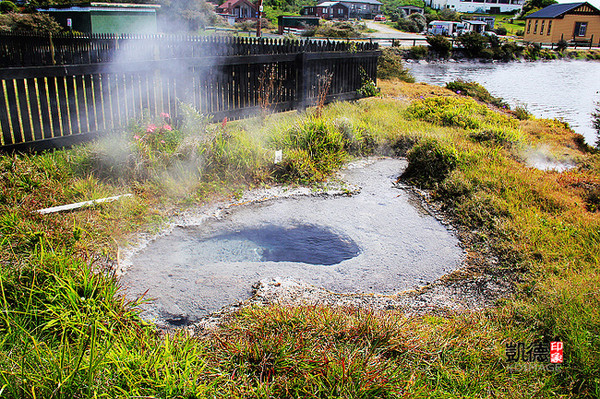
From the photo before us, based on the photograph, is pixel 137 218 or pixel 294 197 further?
pixel 294 197

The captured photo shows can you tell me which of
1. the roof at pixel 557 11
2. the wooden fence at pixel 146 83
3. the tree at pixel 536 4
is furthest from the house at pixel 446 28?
the wooden fence at pixel 146 83

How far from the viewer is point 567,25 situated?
197 ft

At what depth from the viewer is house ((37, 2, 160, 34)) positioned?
74.2 feet

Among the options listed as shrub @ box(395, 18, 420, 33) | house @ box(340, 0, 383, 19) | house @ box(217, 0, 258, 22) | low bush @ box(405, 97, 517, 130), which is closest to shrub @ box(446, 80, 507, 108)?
low bush @ box(405, 97, 517, 130)

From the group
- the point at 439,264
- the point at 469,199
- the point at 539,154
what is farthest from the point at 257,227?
the point at 539,154

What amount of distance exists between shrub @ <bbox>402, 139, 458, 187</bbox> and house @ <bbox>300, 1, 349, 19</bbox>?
7739 cm

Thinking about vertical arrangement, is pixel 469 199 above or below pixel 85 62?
below

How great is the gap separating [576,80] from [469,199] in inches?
1020

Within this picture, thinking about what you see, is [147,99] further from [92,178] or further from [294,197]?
[294,197]

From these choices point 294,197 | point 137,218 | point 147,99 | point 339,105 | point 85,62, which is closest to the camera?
point 137,218

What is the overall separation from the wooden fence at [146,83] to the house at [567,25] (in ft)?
197

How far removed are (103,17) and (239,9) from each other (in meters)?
55.3

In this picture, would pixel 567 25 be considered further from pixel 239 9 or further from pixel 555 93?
pixel 555 93

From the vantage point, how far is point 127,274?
4293mm
